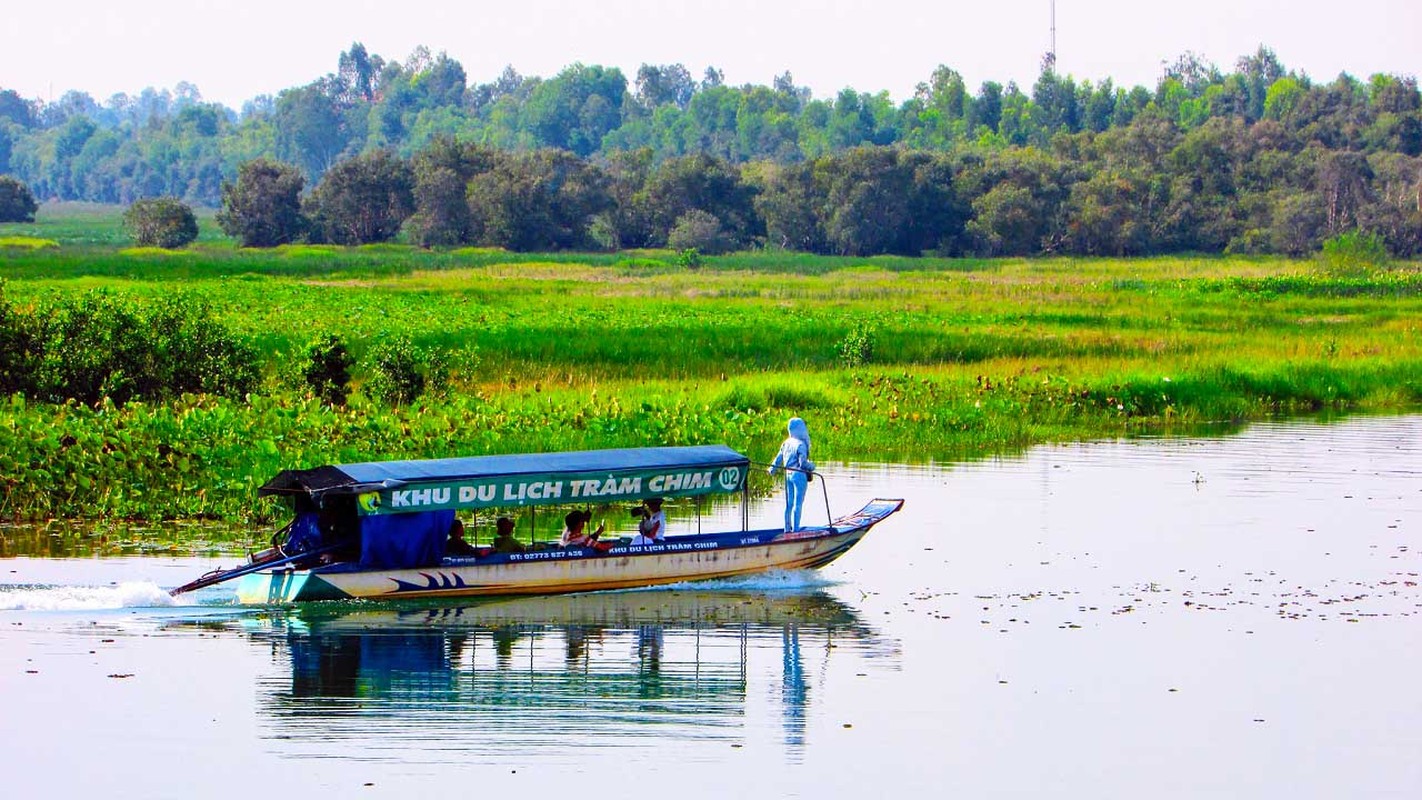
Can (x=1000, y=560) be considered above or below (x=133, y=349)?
below

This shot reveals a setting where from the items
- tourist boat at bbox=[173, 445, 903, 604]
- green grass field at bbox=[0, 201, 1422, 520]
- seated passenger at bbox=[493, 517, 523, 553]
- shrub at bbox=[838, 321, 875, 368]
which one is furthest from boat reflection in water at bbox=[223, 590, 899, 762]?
shrub at bbox=[838, 321, 875, 368]

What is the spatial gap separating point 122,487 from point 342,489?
22.5 feet

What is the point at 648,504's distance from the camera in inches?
850

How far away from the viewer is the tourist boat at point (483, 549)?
19391 mm

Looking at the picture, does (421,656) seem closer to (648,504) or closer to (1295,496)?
(648,504)

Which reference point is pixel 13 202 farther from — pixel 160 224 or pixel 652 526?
pixel 652 526

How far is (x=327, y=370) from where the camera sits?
3359cm

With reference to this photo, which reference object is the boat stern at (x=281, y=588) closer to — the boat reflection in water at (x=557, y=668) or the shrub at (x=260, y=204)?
the boat reflection in water at (x=557, y=668)

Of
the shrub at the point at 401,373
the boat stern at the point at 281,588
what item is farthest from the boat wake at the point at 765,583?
the shrub at the point at 401,373

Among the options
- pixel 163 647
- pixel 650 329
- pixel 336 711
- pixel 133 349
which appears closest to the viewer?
pixel 336 711

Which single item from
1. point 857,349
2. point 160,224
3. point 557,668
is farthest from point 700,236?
point 557,668

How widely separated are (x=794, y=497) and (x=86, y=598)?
844 centimetres

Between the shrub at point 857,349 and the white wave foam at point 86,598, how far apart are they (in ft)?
82.8

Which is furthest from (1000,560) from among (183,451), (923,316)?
(923,316)
